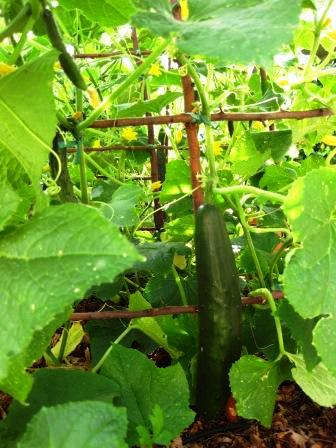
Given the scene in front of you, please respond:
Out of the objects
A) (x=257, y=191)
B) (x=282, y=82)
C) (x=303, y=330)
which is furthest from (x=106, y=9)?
(x=282, y=82)

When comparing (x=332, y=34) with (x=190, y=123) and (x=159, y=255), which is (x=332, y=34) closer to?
(x=190, y=123)

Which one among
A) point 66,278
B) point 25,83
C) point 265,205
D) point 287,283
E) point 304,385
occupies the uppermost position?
point 25,83

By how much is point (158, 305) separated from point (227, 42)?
77 cm

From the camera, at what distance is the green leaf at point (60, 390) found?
0.79 m

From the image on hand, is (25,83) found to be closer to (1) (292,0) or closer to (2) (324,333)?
(1) (292,0)

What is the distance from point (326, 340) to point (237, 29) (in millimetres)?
440

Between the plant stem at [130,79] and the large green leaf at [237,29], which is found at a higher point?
the large green leaf at [237,29]

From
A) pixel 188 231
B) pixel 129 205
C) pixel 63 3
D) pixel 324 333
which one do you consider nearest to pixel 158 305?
pixel 188 231

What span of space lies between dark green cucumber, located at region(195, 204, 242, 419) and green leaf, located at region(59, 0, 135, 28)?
0.35 meters

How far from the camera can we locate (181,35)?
1.85 feet

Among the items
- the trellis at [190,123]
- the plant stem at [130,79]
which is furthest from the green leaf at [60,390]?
the plant stem at [130,79]

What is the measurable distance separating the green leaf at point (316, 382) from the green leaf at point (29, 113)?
60 cm

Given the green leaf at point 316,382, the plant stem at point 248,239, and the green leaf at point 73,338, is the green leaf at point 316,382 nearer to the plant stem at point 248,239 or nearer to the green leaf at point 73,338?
the plant stem at point 248,239

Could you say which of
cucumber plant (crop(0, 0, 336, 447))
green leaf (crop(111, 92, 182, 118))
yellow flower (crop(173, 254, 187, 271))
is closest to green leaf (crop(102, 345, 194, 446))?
cucumber plant (crop(0, 0, 336, 447))
